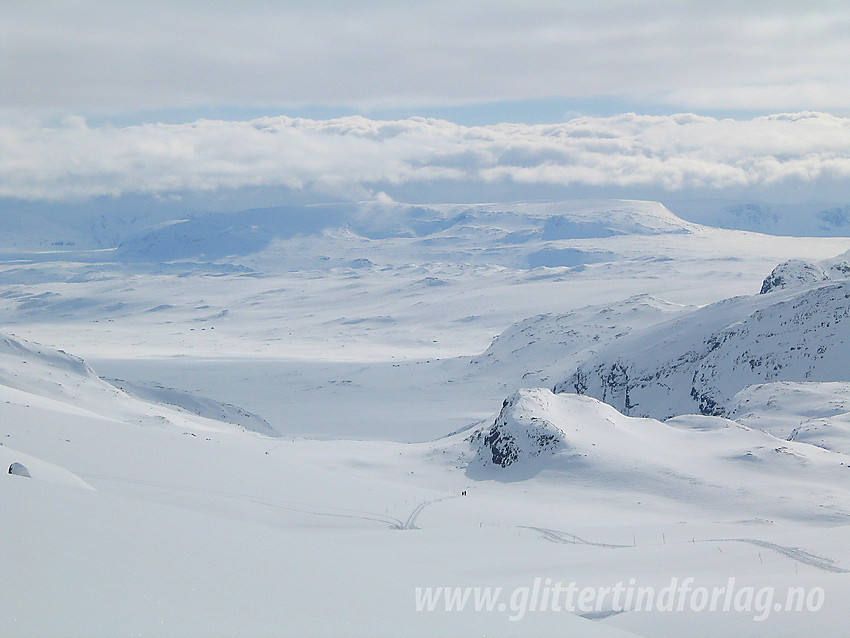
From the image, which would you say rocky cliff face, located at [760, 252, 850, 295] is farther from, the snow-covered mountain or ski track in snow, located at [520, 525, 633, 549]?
ski track in snow, located at [520, 525, 633, 549]

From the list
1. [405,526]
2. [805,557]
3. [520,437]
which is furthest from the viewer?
[520,437]

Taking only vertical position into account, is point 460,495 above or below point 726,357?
below

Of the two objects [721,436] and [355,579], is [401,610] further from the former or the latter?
[721,436]

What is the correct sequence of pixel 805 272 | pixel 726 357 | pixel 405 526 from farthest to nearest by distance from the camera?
1. pixel 805 272
2. pixel 726 357
3. pixel 405 526

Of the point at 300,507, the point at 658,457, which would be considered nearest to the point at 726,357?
the point at 658,457

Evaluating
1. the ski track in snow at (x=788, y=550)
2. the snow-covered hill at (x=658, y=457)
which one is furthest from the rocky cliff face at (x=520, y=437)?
the ski track in snow at (x=788, y=550)

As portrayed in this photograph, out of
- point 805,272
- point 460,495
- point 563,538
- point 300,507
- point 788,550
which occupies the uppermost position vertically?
point 805,272

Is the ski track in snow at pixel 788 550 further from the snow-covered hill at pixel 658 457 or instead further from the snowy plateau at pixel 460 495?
the snow-covered hill at pixel 658 457

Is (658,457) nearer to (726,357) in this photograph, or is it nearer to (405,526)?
(405,526)

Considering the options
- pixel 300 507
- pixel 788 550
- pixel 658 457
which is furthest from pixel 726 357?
pixel 300 507

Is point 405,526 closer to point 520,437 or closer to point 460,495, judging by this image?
point 460,495

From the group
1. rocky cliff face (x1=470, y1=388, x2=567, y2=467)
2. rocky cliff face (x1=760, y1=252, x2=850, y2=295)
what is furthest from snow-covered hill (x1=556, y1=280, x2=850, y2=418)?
rocky cliff face (x1=470, y1=388, x2=567, y2=467)

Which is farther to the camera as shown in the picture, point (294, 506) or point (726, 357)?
point (726, 357)

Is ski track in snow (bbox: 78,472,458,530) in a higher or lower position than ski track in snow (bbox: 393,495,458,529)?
higher
